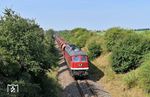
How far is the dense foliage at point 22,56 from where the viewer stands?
69.1 ft

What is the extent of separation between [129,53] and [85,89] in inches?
293

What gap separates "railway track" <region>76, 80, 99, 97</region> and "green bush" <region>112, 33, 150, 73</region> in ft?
13.5

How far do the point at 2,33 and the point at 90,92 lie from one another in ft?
29.4

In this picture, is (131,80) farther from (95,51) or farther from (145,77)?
(95,51)

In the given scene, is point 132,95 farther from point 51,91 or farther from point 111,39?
point 111,39

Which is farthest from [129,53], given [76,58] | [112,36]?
[112,36]

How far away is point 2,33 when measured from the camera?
2412 cm

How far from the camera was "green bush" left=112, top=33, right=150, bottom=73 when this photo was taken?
3609cm

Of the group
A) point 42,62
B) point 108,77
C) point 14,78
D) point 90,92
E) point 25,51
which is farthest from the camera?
point 108,77

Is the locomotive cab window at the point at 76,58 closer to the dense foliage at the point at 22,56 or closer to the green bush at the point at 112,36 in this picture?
the dense foliage at the point at 22,56

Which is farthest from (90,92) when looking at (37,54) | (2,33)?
(2,33)

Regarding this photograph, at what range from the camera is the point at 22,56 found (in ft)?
77.8

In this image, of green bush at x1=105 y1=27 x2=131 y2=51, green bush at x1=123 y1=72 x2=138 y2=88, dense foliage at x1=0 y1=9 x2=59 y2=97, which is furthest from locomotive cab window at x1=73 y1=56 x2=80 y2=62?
green bush at x1=105 y1=27 x2=131 y2=51

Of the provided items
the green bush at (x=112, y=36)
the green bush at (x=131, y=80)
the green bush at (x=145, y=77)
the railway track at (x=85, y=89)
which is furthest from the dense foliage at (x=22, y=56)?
the green bush at (x=112, y=36)
